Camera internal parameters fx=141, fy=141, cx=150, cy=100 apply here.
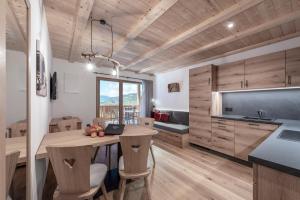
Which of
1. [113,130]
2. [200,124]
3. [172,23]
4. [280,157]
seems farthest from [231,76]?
[113,130]

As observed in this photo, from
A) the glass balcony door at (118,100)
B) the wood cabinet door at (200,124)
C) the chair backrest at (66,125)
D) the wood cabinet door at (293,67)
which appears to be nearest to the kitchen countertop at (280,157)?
the wood cabinet door at (293,67)

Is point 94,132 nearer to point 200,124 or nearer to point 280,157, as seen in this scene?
point 280,157

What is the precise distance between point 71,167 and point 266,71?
11.6 feet

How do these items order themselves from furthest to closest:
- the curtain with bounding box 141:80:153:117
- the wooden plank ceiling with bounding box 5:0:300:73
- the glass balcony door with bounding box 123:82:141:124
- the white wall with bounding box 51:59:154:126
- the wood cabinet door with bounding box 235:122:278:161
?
the curtain with bounding box 141:80:153:117, the glass balcony door with bounding box 123:82:141:124, the white wall with bounding box 51:59:154:126, the wood cabinet door with bounding box 235:122:278:161, the wooden plank ceiling with bounding box 5:0:300:73

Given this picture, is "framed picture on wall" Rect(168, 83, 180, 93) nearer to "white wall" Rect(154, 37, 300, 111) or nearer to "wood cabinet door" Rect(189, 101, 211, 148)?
"white wall" Rect(154, 37, 300, 111)

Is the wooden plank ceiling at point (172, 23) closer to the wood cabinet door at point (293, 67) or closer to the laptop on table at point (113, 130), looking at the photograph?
the wood cabinet door at point (293, 67)

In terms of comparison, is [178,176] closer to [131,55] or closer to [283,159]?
[283,159]

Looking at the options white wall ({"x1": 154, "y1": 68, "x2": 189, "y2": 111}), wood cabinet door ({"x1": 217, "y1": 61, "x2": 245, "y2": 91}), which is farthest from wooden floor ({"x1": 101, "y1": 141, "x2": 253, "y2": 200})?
white wall ({"x1": 154, "y1": 68, "x2": 189, "y2": 111})

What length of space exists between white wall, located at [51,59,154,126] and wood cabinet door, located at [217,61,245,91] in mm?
3733

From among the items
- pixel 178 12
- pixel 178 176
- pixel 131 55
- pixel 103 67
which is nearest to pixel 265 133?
pixel 178 176

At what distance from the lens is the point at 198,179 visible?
2.36 meters

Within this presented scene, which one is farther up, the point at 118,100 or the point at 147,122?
the point at 118,100

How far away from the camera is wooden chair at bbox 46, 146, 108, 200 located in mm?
1185

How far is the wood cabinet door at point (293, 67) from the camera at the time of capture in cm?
242
